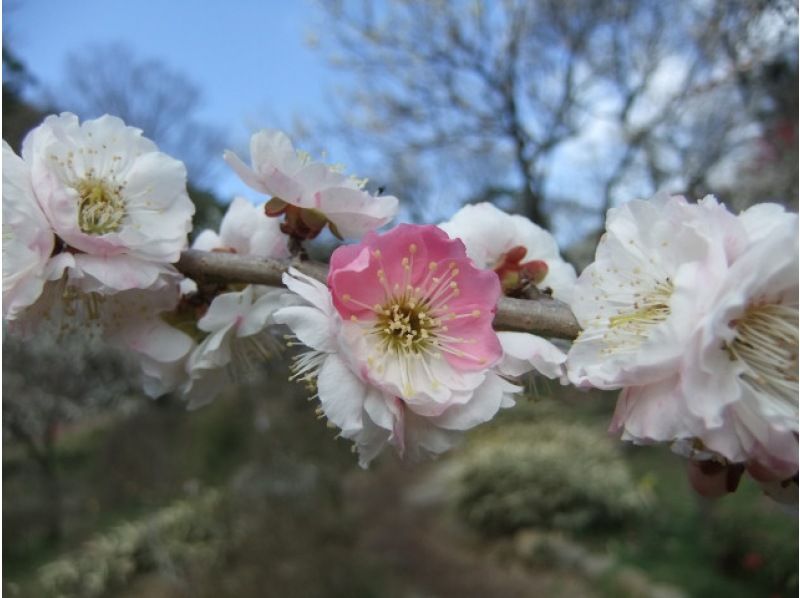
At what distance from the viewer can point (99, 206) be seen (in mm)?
699

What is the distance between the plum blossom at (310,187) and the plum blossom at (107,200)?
0.11m

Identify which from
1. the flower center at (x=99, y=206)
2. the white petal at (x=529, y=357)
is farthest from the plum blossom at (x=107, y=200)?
→ the white petal at (x=529, y=357)

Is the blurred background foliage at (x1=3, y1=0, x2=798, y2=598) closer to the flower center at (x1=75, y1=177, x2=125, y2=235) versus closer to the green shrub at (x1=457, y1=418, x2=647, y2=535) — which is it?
the green shrub at (x1=457, y1=418, x2=647, y2=535)

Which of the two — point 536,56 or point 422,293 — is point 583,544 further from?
point 422,293

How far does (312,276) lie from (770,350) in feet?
1.29

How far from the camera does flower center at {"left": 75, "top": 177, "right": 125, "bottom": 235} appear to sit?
690 mm

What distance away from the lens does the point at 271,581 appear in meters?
3.90

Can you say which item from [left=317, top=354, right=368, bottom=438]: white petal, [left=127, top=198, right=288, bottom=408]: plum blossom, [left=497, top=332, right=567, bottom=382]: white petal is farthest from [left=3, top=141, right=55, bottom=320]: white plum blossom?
[left=497, top=332, right=567, bottom=382]: white petal

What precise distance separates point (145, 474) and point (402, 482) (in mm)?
2644

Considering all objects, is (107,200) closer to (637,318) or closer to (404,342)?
(404,342)

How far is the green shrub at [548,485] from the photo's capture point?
5.73 m

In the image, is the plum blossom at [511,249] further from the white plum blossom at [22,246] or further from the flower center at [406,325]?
the white plum blossom at [22,246]

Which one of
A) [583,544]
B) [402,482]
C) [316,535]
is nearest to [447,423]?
[316,535]

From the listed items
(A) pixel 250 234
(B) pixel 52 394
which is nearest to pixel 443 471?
(B) pixel 52 394
